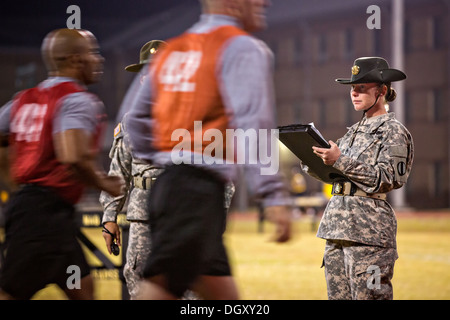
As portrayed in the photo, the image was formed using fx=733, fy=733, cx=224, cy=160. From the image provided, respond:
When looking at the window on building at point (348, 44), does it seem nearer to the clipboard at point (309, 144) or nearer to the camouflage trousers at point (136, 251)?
the camouflage trousers at point (136, 251)

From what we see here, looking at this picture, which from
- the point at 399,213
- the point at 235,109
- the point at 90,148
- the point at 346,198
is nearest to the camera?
the point at 235,109

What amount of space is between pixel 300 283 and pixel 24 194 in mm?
6303

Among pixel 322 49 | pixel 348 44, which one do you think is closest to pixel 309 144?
pixel 348 44

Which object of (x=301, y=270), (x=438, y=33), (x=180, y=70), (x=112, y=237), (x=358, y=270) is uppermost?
(x=438, y=33)

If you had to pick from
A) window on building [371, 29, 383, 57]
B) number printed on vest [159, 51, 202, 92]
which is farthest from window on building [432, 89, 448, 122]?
number printed on vest [159, 51, 202, 92]

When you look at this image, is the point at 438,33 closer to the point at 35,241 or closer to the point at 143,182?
the point at 143,182

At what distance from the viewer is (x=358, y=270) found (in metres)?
4.51

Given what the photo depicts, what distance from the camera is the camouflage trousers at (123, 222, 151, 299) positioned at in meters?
5.22

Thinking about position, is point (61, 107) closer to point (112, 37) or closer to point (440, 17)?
point (440, 17)

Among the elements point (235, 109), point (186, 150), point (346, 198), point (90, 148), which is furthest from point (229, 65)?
point (346, 198)

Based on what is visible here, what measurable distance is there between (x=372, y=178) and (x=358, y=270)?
0.57 meters

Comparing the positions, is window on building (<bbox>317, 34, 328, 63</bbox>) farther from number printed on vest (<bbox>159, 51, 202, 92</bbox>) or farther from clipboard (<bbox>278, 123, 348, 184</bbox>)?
number printed on vest (<bbox>159, 51, 202, 92</bbox>)
